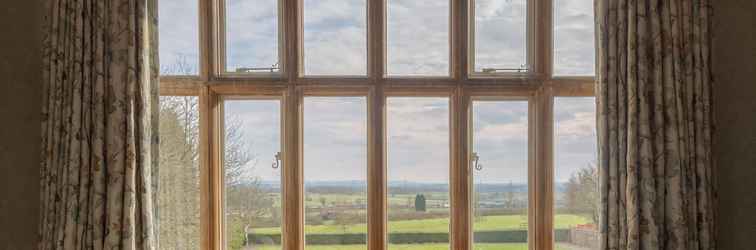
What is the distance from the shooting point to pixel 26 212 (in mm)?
2744

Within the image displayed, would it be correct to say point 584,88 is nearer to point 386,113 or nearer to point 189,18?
point 386,113

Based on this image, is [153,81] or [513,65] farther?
[513,65]

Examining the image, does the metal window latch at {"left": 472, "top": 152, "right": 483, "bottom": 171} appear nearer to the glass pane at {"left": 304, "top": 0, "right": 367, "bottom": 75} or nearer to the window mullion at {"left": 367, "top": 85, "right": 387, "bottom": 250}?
the window mullion at {"left": 367, "top": 85, "right": 387, "bottom": 250}

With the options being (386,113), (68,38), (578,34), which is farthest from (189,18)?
(578,34)

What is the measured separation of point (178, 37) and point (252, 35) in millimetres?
395

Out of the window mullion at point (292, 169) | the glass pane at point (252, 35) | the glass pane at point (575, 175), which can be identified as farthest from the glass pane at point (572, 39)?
the glass pane at point (252, 35)

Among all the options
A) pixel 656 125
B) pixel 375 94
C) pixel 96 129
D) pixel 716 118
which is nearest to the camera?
pixel 96 129

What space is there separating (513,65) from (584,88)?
1.34ft

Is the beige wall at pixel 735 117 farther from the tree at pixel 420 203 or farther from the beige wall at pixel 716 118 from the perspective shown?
the tree at pixel 420 203

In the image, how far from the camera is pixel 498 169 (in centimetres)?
301

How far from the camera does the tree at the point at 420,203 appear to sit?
3.00 m

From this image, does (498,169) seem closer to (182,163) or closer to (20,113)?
(182,163)

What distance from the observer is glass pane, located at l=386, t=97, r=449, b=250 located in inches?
118

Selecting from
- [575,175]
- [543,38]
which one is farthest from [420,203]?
[543,38]
